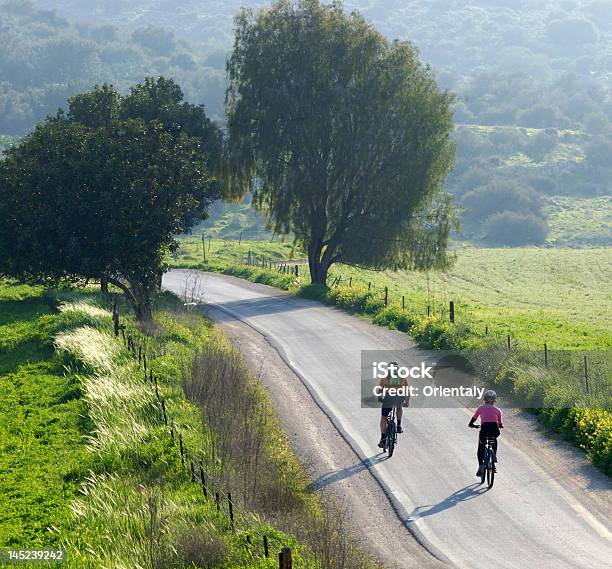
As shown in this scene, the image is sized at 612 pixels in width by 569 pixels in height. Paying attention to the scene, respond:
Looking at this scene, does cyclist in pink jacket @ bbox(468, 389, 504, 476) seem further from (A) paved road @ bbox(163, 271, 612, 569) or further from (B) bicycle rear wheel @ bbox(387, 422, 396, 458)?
(B) bicycle rear wheel @ bbox(387, 422, 396, 458)

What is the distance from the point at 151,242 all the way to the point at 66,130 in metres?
4.63

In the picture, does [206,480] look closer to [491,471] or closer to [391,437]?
[391,437]

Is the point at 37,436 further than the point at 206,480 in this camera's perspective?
Yes

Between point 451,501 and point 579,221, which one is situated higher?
point 451,501

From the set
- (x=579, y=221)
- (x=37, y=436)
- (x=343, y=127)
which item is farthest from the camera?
(x=579, y=221)

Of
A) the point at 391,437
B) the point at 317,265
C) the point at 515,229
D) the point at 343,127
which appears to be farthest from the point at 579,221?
the point at 391,437

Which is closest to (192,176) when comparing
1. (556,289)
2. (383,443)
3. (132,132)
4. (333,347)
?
(132,132)

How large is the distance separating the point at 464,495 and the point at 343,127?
100 feet

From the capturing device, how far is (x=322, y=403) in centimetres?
2202

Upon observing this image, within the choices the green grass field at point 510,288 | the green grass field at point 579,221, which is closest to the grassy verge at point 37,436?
the green grass field at point 510,288

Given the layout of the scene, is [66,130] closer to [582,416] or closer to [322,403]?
[322,403]

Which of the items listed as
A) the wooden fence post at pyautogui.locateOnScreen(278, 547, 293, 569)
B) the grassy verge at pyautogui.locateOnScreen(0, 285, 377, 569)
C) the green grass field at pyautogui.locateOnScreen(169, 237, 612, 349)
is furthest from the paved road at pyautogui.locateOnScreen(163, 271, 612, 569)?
the green grass field at pyautogui.locateOnScreen(169, 237, 612, 349)

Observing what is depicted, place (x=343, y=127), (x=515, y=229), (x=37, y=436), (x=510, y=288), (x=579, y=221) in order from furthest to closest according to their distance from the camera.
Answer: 1. (x=579, y=221)
2. (x=515, y=229)
3. (x=510, y=288)
4. (x=343, y=127)
5. (x=37, y=436)

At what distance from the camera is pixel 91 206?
28.1 meters
